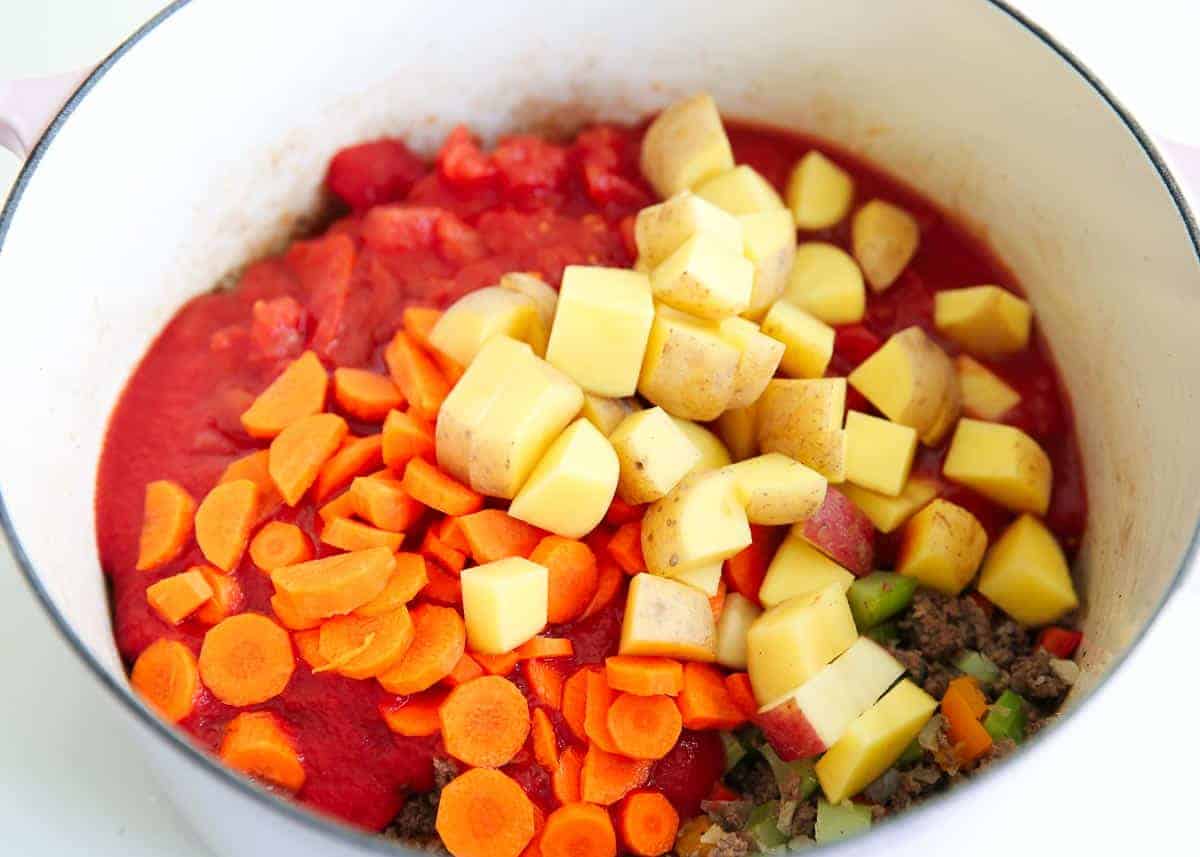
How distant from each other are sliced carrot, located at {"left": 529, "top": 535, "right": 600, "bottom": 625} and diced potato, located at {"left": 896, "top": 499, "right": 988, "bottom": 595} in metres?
0.56

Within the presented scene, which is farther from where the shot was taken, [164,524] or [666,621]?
[164,524]

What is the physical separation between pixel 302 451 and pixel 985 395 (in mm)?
1261

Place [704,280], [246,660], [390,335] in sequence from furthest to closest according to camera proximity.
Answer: [390,335]
[704,280]
[246,660]

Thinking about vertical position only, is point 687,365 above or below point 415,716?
above

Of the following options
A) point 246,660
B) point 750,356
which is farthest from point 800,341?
point 246,660

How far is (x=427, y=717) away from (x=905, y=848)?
2.63ft

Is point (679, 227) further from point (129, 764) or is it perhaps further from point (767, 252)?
point (129, 764)

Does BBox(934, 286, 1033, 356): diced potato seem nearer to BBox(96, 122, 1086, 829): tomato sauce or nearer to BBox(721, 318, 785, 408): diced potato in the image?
BBox(96, 122, 1086, 829): tomato sauce

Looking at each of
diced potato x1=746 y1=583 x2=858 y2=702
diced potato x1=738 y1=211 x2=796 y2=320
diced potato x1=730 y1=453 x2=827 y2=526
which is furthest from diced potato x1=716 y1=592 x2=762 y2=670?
diced potato x1=738 y1=211 x2=796 y2=320

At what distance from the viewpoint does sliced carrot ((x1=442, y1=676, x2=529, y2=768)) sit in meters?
1.89

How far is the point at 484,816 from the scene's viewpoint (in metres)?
1.85

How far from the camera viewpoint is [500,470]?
2002 millimetres

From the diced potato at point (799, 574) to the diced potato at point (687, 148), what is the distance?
0.76 meters

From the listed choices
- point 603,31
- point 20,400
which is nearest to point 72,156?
point 20,400
